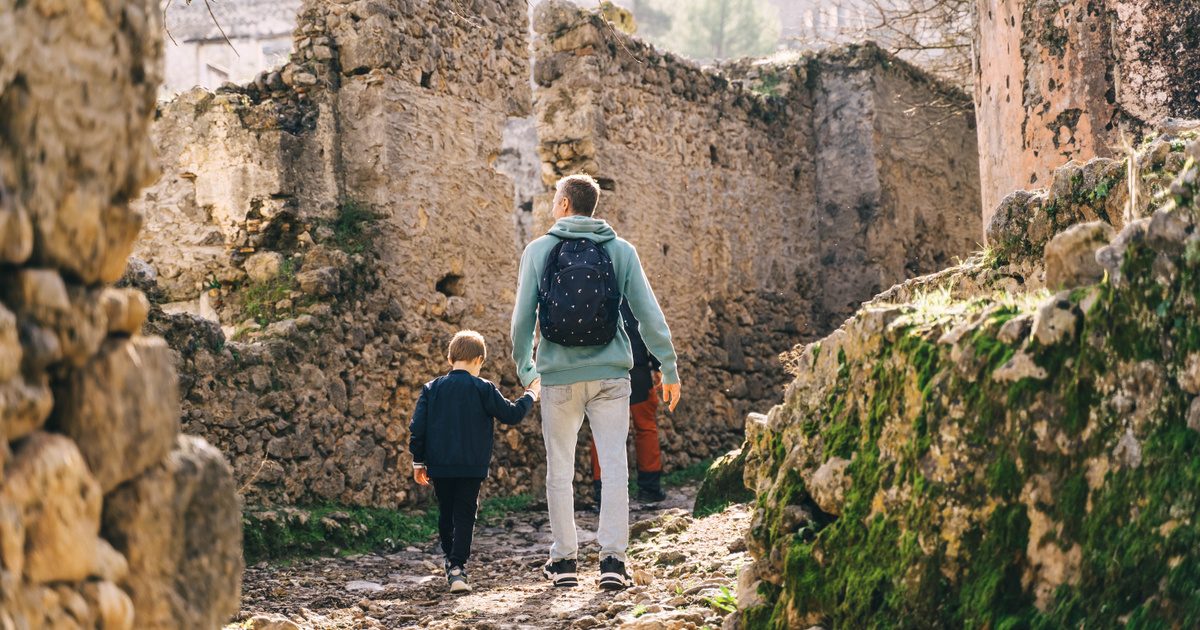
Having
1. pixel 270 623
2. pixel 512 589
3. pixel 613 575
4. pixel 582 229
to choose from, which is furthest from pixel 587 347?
pixel 270 623

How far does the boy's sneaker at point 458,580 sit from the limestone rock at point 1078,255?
3.00 metres

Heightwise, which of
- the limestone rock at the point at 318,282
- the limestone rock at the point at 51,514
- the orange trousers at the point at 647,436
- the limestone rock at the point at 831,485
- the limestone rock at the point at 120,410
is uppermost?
the limestone rock at the point at 318,282

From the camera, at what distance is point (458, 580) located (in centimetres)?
531

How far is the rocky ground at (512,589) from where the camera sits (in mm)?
4273

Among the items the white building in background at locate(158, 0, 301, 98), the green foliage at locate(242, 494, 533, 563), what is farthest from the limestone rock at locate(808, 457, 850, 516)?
the white building in background at locate(158, 0, 301, 98)

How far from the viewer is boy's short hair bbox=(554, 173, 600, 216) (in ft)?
16.7

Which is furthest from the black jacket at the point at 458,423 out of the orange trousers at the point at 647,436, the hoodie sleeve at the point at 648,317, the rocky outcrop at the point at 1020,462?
the orange trousers at the point at 647,436

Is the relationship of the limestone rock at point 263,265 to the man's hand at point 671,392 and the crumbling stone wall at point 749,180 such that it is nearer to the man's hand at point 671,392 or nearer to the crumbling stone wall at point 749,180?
the crumbling stone wall at point 749,180

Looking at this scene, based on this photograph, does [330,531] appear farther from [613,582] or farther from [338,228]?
[613,582]

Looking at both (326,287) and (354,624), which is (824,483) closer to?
(354,624)

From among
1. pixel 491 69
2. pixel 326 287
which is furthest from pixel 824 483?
pixel 491 69

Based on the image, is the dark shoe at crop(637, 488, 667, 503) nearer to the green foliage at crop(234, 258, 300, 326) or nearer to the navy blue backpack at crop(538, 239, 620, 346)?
the green foliage at crop(234, 258, 300, 326)

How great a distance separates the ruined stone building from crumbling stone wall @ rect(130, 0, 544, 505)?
1 centimetres

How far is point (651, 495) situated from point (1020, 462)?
5.53 meters
